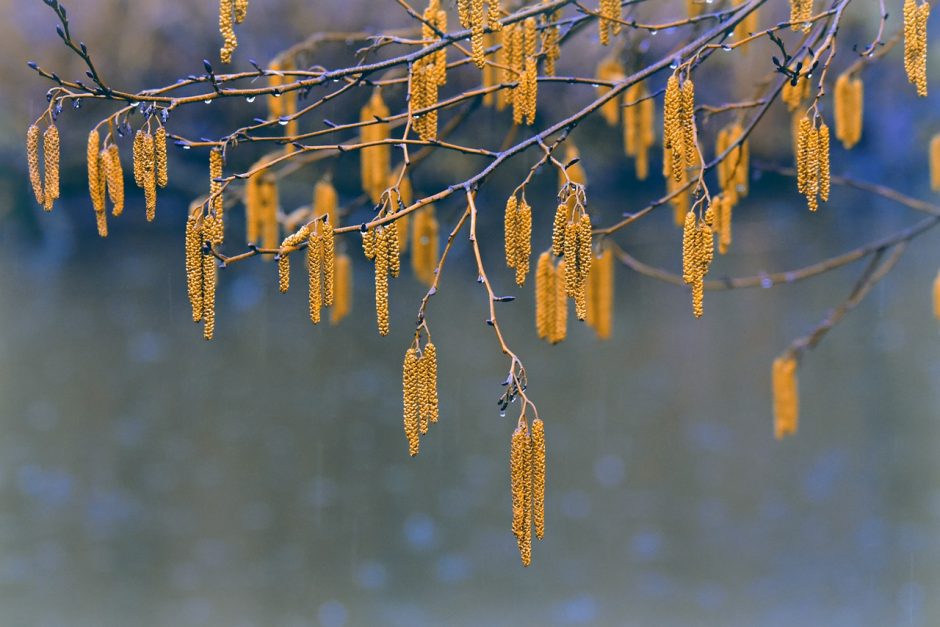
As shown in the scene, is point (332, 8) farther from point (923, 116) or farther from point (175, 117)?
point (923, 116)

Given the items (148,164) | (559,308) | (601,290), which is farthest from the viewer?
(601,290)

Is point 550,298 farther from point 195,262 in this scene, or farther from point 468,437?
point 468,437

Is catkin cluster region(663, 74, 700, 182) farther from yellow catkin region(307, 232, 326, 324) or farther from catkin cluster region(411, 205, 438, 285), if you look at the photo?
catkin cluster region(411, 205, 438, 285)

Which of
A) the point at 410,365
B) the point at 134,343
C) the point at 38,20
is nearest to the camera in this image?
the point at 410,365

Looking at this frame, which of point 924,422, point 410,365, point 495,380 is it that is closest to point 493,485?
point 495,380

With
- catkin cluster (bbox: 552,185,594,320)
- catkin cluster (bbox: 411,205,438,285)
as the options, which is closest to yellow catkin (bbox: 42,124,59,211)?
catkin cluster (bbox: 552,185,594,320)

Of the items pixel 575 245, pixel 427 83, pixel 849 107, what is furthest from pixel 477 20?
pixel 849 107

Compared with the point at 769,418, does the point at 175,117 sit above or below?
above
